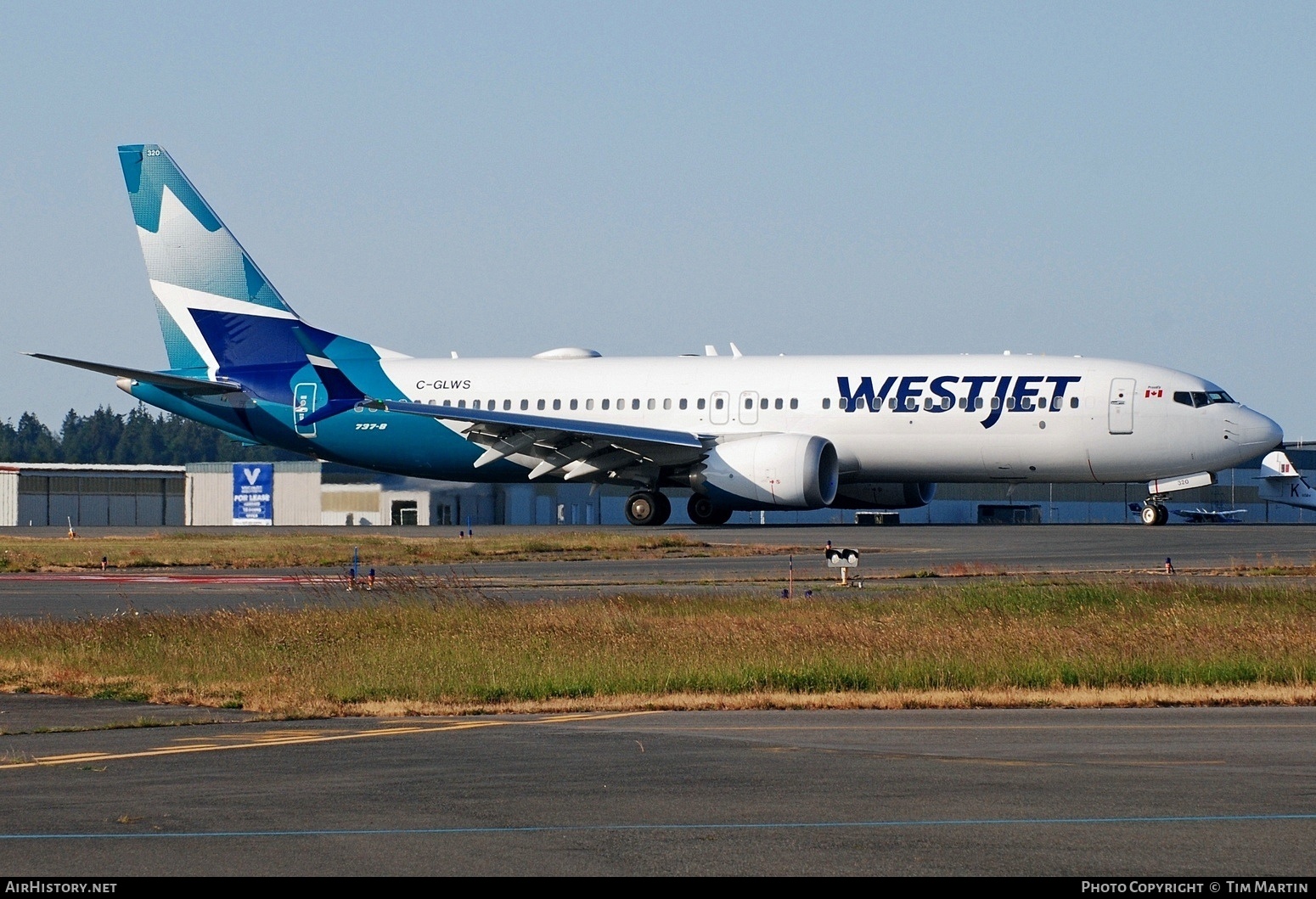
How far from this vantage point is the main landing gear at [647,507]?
50094 millimetres

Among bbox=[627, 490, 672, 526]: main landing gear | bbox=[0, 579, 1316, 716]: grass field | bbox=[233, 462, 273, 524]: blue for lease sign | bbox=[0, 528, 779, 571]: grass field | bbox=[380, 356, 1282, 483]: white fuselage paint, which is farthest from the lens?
bbox=[233, 462, 273, 524]: blue for lease sign

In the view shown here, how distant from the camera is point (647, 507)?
164 feet

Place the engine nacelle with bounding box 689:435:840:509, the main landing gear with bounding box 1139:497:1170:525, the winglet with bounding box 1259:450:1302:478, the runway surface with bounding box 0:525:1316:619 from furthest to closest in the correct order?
1. the winglet with bounding box 1259:450:1302:478
2. the main landing gear with bounding box 1139:497:1170:525
3. the engine nacelle with bounding box 689:435:840:509
4. the runway surface with bounding box 0:525:1316:619

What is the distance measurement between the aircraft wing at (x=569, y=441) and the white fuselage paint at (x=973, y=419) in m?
1.25

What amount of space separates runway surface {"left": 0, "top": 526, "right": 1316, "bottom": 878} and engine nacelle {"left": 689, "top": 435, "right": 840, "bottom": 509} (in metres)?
30.4

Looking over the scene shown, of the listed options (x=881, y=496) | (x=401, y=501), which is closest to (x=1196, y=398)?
(x=881, y=496)

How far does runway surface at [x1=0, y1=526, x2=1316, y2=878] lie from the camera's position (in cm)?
840

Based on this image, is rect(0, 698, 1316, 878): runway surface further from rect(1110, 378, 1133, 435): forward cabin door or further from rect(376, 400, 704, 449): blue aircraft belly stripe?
rect(376, 400, 704, 449): blue aircraft belly stripe

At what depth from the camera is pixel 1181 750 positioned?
40.6ft

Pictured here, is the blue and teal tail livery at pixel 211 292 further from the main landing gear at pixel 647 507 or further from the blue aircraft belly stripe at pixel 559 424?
the main landing gear at pixel 647 507

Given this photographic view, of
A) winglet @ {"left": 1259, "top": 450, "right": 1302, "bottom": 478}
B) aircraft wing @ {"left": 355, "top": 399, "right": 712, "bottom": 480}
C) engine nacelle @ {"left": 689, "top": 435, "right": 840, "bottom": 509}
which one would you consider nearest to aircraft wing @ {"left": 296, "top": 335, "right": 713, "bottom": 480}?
aircraft wing @ {"left": 355, "top": 399, "right": 712, "bottom": 480}

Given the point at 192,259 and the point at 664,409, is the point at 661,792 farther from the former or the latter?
the point at 192,259

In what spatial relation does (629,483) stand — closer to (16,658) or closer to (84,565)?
(84,565)

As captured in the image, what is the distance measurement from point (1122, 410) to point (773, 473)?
9454 millimetres
